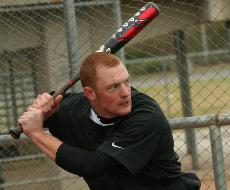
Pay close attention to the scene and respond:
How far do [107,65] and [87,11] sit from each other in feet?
9.89

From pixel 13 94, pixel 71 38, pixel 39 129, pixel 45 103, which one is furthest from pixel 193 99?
pixel 39 129

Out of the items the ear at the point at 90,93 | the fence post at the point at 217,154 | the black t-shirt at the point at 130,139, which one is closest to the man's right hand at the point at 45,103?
the black t-shirt at the point at 130,139

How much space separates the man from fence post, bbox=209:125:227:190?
3.05 feet

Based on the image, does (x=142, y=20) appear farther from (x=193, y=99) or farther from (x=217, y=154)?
(x=193, y=99)

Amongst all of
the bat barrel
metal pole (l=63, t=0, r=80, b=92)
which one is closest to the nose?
the bat barrel

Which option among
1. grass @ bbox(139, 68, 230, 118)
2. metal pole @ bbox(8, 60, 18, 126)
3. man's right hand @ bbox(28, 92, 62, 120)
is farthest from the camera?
grass @ bbox(139, 68, 230, 118)

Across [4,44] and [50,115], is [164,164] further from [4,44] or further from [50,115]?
[4,44]

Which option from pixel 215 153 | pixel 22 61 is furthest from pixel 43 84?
pixel 215 153

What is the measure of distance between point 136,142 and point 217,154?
4.50 feet

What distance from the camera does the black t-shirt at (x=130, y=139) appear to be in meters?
2.79

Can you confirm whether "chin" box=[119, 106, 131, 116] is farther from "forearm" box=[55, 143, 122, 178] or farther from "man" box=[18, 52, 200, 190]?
"forearm" box=[55, 143, 122, 178]

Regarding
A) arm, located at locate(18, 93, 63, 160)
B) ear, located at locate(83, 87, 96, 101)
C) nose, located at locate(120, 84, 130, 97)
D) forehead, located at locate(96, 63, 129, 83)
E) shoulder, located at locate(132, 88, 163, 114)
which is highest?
forehead, located at locate(96, 63, 129, 83)

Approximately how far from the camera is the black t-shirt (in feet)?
9.16

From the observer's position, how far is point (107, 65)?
9.25 feet
